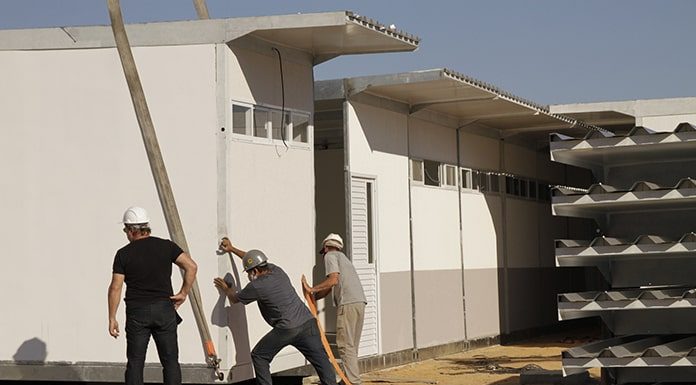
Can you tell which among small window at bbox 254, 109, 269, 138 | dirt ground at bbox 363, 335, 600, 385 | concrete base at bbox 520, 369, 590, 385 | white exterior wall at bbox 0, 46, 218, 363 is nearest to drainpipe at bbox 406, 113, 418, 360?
dirt ground at bbox 363, 335, 600, 385

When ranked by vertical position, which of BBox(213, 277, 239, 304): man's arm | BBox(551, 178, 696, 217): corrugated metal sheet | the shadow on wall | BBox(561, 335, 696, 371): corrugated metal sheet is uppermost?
BBox(551, 178, 696, 217): corrugated metal sheet

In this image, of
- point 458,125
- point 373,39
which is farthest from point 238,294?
point 458,125

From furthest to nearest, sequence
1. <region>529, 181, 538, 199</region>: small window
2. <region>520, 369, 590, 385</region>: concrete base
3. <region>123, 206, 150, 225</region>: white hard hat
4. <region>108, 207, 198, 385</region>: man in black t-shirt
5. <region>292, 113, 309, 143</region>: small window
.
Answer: <region>529, 181, 538, 199</region>: small window → <region>520, 369, 590, 385</region>: concrete base → <region>292, 113, 309, 143</region>: small window → <region>123, 206, 150, 225</region>: white hard hat → <region>108, 207, 198, 385</region>: man in black t-shirt

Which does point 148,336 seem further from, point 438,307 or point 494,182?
point 494,182

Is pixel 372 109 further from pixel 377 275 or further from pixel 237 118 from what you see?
pixel 237 118

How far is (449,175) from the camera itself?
64.4 feet

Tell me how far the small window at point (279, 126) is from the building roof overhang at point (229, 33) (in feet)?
2.45

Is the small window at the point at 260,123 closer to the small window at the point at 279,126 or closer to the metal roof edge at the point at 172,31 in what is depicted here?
the small window at the point at 279,126

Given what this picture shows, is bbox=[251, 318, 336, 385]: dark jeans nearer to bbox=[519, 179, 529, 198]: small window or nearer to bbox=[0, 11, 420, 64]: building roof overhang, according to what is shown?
bbox=[0, 11, 420, 64]: building roof overhang

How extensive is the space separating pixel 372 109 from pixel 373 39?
337 centimetres

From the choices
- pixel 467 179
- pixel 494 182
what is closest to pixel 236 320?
pixel 467 179

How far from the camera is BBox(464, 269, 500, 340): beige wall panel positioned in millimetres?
20217

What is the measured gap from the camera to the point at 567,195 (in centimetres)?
994

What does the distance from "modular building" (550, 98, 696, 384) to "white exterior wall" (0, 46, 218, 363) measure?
13.1ft
